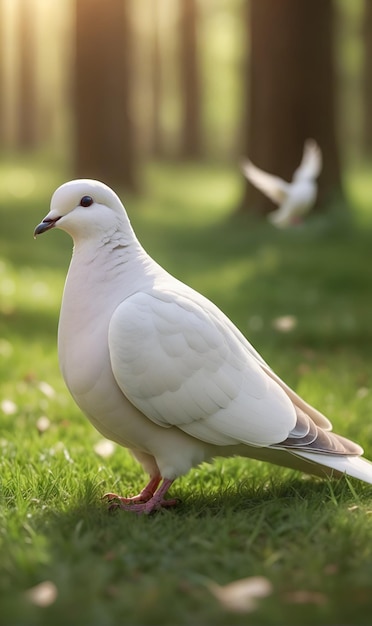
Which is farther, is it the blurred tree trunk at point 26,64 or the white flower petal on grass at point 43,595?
the blurred tree trunk at point 26,64

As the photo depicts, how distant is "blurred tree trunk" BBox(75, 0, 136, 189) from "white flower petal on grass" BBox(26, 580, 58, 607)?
14.0 meters

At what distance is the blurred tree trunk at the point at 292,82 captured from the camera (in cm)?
1177

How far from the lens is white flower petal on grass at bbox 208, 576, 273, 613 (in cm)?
249

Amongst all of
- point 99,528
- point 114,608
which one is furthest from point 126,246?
point 114,608

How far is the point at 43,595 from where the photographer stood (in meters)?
2.52

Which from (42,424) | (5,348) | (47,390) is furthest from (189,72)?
(42,424)

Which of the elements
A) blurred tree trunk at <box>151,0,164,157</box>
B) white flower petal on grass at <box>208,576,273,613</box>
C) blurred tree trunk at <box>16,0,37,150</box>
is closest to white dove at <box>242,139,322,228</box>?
white flower petal on grass at <box>208,576,273,613</box>

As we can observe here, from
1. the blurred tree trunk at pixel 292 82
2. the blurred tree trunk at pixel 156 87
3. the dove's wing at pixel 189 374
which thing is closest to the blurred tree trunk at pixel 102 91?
the blurred tree trunk at pixel 292 82

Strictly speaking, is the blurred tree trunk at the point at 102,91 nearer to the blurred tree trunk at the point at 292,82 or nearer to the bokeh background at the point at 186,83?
the bokeh background at the point at 186,83

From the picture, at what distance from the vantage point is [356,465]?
3.55 m

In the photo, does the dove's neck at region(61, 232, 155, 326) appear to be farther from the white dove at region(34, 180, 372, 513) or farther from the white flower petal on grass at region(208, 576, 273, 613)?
the white flower petal on grass at region(208, 576, 273, 613)

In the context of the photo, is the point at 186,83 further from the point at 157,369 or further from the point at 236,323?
the point at 157,369

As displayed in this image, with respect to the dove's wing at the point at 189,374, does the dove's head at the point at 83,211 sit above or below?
above

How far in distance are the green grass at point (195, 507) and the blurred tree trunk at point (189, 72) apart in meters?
21.2
